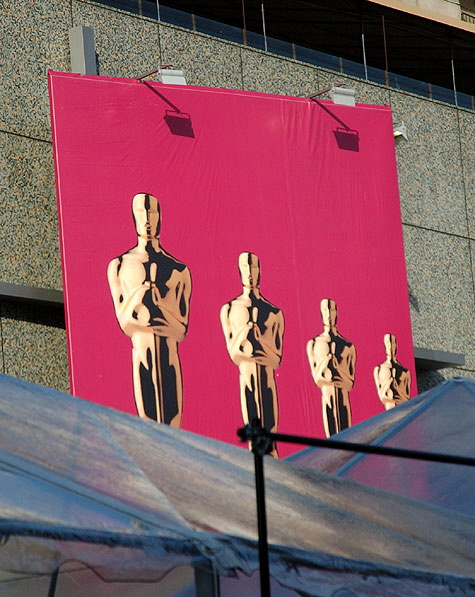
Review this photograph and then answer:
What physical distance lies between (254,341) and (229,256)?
657 mm

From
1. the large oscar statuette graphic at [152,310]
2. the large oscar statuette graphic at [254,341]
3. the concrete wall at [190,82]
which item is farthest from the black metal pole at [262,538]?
the large oscar statuette graphic at [254,341]

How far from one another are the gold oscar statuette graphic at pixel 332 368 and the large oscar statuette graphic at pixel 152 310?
4.06 feet

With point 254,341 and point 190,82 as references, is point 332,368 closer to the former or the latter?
point 254,341

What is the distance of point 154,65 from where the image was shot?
9406mm

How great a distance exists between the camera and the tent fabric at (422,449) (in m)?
5.11

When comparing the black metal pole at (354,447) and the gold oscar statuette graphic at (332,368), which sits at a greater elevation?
the gold oscar statuette graphic at (332,368)

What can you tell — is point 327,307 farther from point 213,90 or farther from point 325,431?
point 213,90

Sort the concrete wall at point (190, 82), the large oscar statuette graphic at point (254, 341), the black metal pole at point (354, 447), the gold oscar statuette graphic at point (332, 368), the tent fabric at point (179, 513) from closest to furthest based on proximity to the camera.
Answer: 1. the tent fabric at point (179, 513)
2. the black metal pole at point (354, 447)
3. the concrete wall at point (190, 82)
4. the large oscar statuette graphic at point (254, 341)
5. the gold oscar statuette graphic at point (332, 368)

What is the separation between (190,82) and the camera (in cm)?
961

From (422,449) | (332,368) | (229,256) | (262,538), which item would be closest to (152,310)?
(229,256)

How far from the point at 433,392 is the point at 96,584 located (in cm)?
260

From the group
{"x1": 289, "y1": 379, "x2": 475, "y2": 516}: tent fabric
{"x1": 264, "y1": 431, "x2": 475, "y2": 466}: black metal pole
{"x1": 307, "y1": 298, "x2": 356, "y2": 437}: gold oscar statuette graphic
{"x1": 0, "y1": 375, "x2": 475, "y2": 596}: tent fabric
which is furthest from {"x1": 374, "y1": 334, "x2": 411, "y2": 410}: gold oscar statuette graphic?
{"x1": 264, "y1": 431, "x2": 475, "y2": 466}: black metal pole

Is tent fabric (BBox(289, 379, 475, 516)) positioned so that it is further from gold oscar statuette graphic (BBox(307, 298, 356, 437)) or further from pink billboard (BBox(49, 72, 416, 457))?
gold oscar statuette graphic (BBox(307, 298, 356, 437))

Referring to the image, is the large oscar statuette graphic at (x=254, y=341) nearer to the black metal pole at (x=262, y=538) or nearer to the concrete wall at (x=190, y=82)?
the concrete wall at (x=190, y=82)
